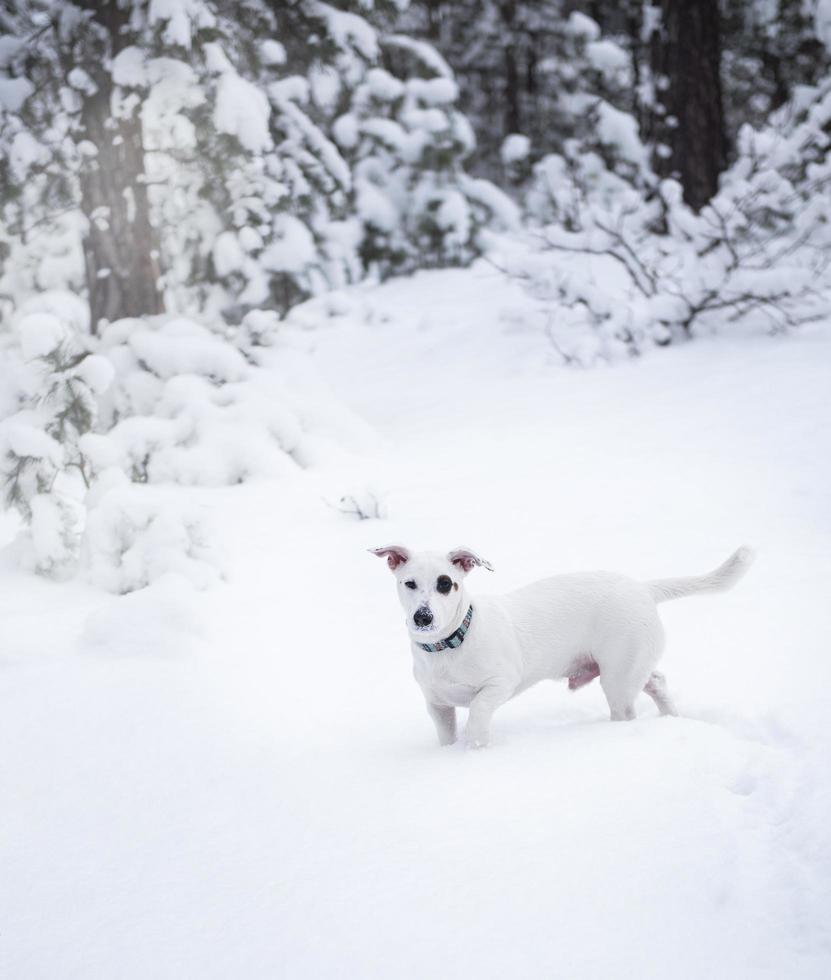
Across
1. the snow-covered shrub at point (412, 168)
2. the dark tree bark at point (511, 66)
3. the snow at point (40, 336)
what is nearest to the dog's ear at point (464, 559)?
the snow at point (40, 336)

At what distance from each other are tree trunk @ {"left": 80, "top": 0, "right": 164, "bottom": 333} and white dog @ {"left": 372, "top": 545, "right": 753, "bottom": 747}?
5.64 meters

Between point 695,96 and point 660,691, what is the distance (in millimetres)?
9549

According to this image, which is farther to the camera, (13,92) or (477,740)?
(13,92)

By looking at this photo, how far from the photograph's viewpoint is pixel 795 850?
6.86 feet

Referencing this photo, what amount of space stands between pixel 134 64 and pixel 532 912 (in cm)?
713

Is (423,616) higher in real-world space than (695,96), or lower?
lower

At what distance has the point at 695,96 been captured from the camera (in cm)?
1030

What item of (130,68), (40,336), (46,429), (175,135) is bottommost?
(46,429)

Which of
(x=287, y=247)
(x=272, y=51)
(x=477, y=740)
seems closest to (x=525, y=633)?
(x=477, y=740)

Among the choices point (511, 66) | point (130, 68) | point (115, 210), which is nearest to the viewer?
point (130, 68)

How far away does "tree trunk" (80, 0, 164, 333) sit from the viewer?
7.18m

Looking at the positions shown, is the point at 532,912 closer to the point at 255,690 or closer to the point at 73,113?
the point at 255,690

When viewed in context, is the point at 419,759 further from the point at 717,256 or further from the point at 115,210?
the point at 717,256

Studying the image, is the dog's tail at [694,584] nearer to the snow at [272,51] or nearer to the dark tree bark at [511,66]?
the snow at [272,51]
